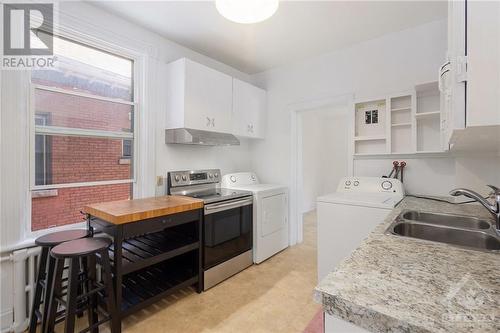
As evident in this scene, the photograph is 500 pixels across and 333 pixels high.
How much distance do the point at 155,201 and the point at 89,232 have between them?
538 millimetres

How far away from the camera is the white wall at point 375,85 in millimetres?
2234

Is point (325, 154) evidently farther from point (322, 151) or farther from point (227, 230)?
point (227, 230)

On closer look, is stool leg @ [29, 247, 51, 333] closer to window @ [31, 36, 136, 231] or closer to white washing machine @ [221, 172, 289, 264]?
window @ [31, 36, 136, 231]

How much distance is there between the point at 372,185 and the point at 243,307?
171 centimetres

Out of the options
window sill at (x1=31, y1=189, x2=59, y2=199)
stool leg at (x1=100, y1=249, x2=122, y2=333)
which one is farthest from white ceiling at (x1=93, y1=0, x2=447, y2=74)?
stool leg at (x1=100, y1=249, x2=122, y2=333)

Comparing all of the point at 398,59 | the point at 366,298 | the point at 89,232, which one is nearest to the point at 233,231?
the point at 89,232

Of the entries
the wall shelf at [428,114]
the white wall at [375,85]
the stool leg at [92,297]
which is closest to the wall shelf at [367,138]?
the white wall at [375,85]

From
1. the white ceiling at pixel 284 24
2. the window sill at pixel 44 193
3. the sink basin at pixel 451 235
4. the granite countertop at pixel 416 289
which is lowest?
the sink basin at pixel 451 235

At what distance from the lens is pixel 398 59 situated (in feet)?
8.25

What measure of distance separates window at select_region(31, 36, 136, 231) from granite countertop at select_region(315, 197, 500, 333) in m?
2.20

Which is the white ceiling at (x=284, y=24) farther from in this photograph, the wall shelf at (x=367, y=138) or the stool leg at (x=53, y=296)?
the stool leg at (x=53, y=296)

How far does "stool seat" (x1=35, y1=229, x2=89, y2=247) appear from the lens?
1.58 m

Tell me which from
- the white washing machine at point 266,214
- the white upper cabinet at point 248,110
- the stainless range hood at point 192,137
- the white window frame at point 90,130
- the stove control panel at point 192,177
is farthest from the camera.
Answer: the white upper cabinet at point 248,110

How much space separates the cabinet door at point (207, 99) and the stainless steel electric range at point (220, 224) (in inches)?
24.1
